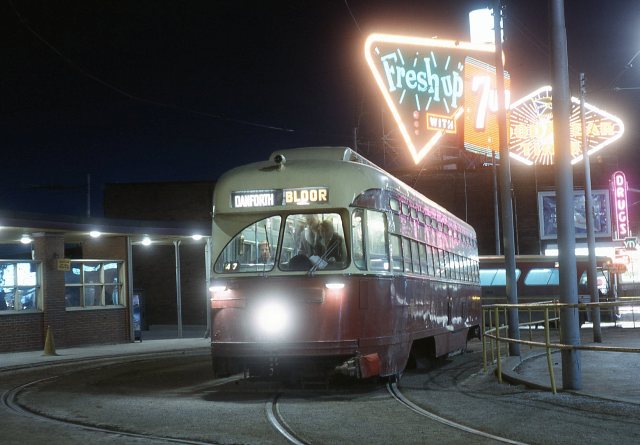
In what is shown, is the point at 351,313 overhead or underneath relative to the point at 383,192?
underneath

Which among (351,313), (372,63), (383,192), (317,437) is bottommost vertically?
(317,437)

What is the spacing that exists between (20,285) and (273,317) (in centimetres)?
1518

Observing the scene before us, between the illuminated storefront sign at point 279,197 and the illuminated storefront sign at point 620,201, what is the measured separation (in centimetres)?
3795

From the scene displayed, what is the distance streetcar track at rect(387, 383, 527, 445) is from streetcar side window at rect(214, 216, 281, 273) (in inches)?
103

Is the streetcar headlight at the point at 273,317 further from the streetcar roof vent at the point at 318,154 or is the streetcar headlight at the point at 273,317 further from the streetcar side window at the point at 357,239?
the streetcar roof vent at the point at 318,154

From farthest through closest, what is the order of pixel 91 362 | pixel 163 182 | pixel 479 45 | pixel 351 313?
pixel 163 182 < pixel 479 45 < pixel 91 362 < pixel 351 313

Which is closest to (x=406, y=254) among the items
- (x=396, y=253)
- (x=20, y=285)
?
(x=396, y=253)

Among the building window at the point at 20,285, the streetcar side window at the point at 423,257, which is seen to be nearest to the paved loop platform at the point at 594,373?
the streetcar side window at the point at 423,257

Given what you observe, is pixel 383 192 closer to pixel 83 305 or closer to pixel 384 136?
pixel 83 305

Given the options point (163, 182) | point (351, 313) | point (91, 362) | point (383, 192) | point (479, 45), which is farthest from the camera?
point (163, 182)

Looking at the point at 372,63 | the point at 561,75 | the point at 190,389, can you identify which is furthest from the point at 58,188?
the point at 561,75

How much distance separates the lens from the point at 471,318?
20.8 m

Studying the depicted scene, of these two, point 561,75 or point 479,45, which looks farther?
point 479,45

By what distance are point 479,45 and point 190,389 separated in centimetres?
2973
